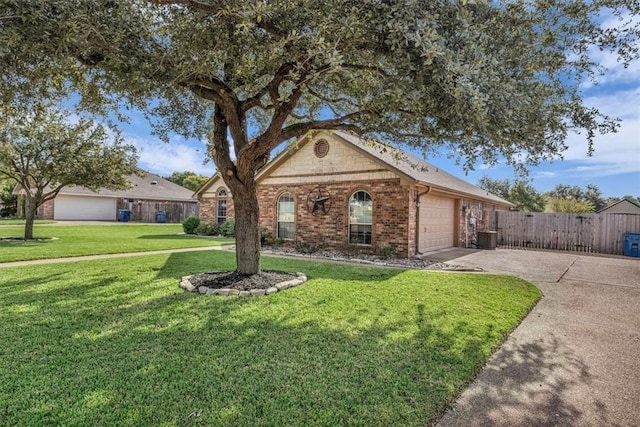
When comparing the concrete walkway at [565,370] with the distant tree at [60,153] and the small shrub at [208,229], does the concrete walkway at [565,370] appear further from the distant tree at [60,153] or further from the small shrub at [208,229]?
the small shrub at [208,229]

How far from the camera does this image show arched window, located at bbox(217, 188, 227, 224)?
67.6ft

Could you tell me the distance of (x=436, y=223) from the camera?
14609 mm

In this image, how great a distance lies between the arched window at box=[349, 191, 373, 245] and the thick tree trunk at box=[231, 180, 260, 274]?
20.1 ft

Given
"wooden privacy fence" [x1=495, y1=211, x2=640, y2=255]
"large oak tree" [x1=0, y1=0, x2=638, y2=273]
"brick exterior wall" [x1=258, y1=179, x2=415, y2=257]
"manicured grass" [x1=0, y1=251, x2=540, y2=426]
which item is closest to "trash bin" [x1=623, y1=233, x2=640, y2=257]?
"wooden privacy fence" [x1=495, y1=211, x2=640, y2=255]

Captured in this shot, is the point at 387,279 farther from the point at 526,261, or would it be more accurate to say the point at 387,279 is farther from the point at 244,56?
the point at 526,261

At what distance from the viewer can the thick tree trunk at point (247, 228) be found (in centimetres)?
752

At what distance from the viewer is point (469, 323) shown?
17.2 ft

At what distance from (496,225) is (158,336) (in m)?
18.9

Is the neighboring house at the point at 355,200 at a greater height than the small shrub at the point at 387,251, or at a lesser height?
greater

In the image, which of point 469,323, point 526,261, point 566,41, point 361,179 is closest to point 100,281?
point 469,323

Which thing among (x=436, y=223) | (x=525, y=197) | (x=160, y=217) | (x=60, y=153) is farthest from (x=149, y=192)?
(x=525, y=197)

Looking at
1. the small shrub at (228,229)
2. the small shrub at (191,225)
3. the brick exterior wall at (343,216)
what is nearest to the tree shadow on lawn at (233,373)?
the brick exterior wall at (343,216)

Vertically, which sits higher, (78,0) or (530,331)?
(78,0)

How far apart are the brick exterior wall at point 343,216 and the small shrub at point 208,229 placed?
5.85 meters
